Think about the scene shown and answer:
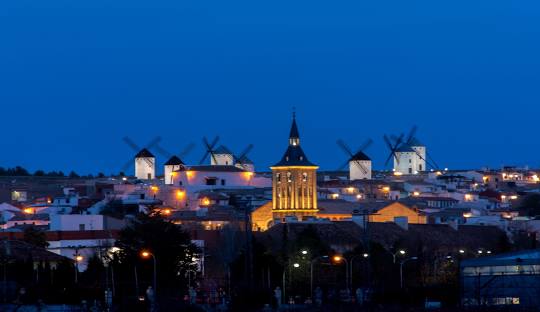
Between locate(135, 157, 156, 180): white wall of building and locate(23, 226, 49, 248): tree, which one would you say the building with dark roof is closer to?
locate(23, 226, 49, 248): tree

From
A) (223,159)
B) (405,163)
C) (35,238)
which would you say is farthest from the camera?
(405,163)

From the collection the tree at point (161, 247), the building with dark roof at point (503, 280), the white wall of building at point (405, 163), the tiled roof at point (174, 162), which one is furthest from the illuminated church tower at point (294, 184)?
the building with dark roof at point (503, 280)

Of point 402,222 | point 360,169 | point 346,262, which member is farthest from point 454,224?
point 360,169

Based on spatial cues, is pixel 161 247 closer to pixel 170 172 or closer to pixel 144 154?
pixel 170 172

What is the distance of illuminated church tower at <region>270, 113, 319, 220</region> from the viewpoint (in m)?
118

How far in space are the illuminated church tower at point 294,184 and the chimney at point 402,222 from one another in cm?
1599

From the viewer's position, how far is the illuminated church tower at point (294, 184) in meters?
118

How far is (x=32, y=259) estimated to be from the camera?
67812 mm

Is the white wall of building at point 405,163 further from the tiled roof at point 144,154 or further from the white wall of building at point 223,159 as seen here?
the tiled roof at point 144,154

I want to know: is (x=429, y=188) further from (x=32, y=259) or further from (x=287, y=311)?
(x=287, y=311)

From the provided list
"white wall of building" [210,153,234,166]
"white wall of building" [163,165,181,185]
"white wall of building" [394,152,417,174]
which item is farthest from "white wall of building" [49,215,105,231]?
"white wall of building" [394,152,417,174]

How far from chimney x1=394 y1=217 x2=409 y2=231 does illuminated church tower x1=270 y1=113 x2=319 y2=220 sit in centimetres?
1599

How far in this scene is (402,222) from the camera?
3917 inches

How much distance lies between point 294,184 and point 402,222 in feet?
75.9
